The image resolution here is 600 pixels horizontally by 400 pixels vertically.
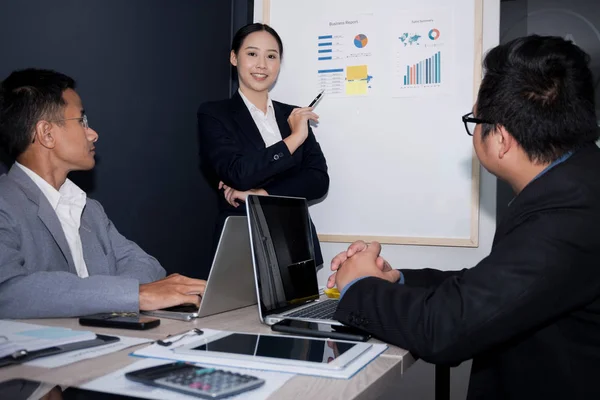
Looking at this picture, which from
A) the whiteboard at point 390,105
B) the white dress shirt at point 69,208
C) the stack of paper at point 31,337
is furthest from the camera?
the whiteboard at point 390,105

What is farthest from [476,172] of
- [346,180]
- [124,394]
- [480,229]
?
[124,394]

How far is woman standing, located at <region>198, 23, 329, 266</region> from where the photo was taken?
2453mm

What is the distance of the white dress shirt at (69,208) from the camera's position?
1.73 metres

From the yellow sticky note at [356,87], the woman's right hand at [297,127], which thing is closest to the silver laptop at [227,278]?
the woman's right hand at [297,127]

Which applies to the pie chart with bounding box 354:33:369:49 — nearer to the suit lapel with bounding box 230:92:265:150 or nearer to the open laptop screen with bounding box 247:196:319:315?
the suit lapel with bounding box 230:92:265:150

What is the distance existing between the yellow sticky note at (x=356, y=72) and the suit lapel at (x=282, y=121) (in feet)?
1.52

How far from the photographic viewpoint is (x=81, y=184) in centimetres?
226

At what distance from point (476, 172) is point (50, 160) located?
1895 millimetres

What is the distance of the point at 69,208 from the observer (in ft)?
5.86

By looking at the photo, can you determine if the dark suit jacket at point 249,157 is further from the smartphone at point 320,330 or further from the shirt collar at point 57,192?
the smartphone at point 320,330

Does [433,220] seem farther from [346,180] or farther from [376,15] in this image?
[376,15]

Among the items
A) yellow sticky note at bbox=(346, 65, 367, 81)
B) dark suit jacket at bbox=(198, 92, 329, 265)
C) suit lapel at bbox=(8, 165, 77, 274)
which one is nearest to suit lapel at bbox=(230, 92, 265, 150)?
dark suit jacket at bbox=(198, 92, 329, 265)

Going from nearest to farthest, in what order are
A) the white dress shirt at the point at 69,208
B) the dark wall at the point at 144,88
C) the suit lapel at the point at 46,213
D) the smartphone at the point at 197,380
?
1. the smartphone at the point at 197,380
2. the suit lapel at the point at 46,213
3. the white dress shirt at the point at 69,208
4. the dark wall at the point at 144,88

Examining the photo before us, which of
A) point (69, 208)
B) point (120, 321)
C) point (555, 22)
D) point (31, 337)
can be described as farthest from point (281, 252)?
point (555, 22)
